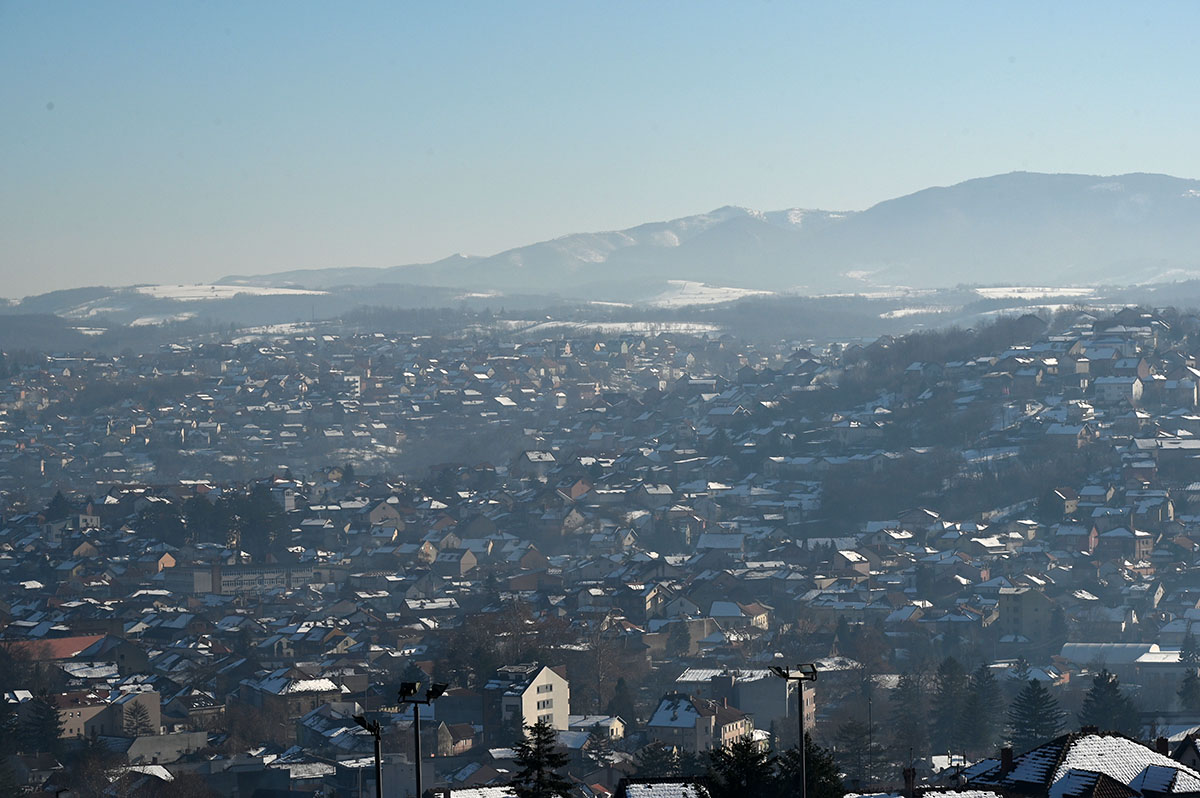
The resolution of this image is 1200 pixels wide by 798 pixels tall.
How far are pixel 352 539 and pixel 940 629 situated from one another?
24.1 m

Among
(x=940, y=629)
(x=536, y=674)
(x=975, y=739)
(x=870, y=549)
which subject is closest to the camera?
(x=975, y=739)

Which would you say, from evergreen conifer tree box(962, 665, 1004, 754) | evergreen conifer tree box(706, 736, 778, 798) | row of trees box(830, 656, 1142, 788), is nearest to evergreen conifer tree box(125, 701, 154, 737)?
row of trees box(830, 656, 1142, 788)

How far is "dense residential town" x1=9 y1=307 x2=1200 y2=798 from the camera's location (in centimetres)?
3134

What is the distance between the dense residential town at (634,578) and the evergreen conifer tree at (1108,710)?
2.5 inches

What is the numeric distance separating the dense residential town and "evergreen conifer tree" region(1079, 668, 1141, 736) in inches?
2.5

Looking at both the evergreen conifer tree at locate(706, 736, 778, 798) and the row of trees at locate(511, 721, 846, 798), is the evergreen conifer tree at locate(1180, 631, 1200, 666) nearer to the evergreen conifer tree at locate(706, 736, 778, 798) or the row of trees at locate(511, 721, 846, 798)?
the row of trees at locate(511, 721, 846, 798)

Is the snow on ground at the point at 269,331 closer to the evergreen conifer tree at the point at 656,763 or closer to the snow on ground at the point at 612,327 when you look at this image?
the snow on ground at the point at 612,327

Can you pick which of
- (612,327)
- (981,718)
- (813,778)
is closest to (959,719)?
(981,718)

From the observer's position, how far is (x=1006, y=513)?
197ft

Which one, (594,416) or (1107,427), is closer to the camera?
(1107,427)

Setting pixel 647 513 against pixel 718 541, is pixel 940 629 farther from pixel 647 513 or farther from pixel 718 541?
pixel 647 513

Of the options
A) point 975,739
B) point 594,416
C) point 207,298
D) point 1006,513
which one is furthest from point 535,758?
point 207,298

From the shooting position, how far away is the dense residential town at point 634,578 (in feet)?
103

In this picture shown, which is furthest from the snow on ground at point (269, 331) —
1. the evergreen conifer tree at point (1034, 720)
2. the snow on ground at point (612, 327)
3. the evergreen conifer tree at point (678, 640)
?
the evergreen conifer tree at point (1034, 720)
